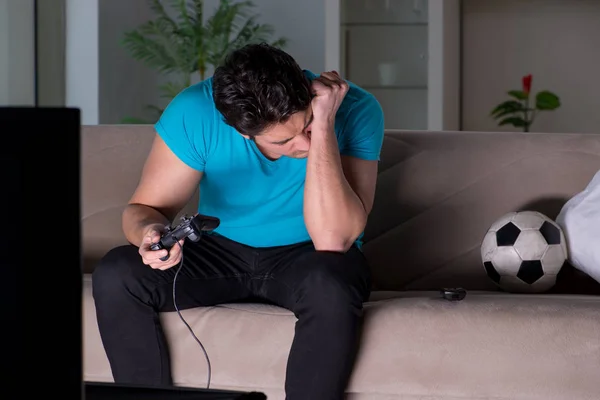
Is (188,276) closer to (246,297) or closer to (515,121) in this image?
(246,297)

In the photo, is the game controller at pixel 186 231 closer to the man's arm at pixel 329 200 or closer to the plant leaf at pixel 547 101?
the man's arm at pixel 329 200

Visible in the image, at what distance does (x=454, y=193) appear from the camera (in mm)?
2195

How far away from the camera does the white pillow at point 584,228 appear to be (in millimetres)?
1914

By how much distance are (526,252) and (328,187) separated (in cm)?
54

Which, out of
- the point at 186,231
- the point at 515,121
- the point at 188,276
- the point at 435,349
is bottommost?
the point at 435,349

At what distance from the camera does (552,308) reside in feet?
5.28

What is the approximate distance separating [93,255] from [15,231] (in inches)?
70.1

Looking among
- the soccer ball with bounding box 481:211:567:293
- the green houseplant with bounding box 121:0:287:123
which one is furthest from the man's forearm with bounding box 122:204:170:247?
the green houseplant with bounding box 121:0:287:123

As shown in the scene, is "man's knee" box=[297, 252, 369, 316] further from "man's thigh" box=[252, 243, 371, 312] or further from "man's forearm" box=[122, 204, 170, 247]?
"man's forearm" box=[122, 204, 170, 247]

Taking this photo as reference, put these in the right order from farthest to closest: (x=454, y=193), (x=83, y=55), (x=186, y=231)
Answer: (x=83, y=55) → (x=454, y=193) → (x=186, y=231)

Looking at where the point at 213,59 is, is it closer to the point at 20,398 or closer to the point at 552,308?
the point at 552,308

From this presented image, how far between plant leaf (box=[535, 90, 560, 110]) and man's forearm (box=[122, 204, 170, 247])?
320 centimetres

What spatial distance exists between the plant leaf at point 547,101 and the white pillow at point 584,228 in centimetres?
250

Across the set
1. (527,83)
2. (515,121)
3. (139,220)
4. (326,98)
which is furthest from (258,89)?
(527,83)
